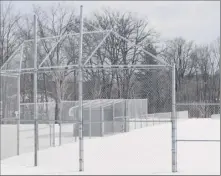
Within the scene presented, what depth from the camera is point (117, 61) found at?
42.5 meters

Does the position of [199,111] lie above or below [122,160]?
above

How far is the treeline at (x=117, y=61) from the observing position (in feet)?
89.9

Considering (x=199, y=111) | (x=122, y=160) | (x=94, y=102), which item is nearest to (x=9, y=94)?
(x=122, y=160)

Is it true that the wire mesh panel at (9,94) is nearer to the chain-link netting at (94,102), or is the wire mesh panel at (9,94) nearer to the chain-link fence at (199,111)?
the chain-link netting at (94,102)

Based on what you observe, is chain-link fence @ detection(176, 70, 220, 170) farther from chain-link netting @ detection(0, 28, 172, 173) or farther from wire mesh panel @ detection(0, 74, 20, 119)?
wire mesh panel @ detection(0, 74, 20, 119)

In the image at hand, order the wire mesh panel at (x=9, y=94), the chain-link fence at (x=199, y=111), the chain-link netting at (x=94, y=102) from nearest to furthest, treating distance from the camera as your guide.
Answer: the wire mesh panel at (x=9, y=94) → the chain-link netting at (x=94, y=102) → the chain-link fence at (x=199, y=111)

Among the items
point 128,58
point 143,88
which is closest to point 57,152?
point 143,88

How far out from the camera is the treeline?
89.9ft

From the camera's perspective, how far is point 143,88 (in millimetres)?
28406

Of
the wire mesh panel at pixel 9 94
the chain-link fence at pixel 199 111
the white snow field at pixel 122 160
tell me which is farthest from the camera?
the chain-link fence at pixel 199 111

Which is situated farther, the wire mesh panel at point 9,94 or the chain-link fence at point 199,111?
the chain-link fence at point 199,111

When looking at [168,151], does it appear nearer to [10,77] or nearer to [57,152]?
[57,152]

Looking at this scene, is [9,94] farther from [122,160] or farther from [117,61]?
[117,61]

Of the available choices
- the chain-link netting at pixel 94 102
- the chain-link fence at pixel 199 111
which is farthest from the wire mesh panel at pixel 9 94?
the chain-link fence at pixel 199 111
